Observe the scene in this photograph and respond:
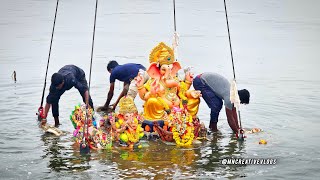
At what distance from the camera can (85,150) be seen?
13.3 metres

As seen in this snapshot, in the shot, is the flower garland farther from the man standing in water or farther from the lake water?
the man standing in water

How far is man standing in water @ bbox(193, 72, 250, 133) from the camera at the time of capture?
48.3 ft

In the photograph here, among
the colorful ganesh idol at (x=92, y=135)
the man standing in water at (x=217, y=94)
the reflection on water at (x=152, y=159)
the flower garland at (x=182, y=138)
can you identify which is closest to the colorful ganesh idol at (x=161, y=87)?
the flower garland at (x=182, y=138)

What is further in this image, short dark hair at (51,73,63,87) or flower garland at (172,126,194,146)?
short dark hair at (51,73,63,87)

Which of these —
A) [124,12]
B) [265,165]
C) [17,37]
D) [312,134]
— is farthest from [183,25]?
[265,165]

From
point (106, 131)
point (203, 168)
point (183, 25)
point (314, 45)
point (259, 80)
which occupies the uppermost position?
point (183, 25)

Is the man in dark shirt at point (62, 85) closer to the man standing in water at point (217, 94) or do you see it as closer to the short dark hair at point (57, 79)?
the short dark hair at point (57, 79)

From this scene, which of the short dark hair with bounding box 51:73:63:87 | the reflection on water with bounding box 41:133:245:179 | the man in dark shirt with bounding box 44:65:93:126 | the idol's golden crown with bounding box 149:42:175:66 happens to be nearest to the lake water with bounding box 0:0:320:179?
the reflection on water with bounding box 41:133:245:179

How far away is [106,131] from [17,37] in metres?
16.7

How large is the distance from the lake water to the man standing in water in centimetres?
42

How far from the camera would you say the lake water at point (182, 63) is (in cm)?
1274

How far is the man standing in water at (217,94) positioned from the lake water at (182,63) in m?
0.42

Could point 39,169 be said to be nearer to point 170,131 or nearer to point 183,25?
point 170,131

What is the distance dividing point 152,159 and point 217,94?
104 inches
